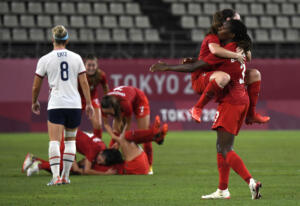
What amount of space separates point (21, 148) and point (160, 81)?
8.21 metres

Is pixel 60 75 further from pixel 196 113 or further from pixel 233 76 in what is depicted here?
pixel 233 76

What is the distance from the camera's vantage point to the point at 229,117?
7.25 meters

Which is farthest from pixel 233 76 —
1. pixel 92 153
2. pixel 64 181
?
pixel 92 153

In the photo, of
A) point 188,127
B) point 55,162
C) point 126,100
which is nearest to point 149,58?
point 188,127

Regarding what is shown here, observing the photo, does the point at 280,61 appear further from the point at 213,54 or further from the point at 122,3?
the point at 213,54

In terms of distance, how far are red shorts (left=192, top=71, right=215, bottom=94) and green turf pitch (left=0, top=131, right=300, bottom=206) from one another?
1224mm

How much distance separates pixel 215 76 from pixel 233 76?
8.4 inches

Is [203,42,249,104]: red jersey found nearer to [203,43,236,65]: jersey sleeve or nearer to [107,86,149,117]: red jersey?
[203,43,236,65]: jersey sleeve

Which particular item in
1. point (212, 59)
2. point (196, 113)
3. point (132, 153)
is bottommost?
point (132, 153)

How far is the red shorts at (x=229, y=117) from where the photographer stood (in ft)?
23.7

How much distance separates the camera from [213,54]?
23.9 ft

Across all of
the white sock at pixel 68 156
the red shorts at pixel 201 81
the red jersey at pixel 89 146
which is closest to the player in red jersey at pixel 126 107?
the red jersey at pixel 89 146

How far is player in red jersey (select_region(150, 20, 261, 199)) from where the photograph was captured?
724cm

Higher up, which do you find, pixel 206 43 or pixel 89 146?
pixel 206 43
